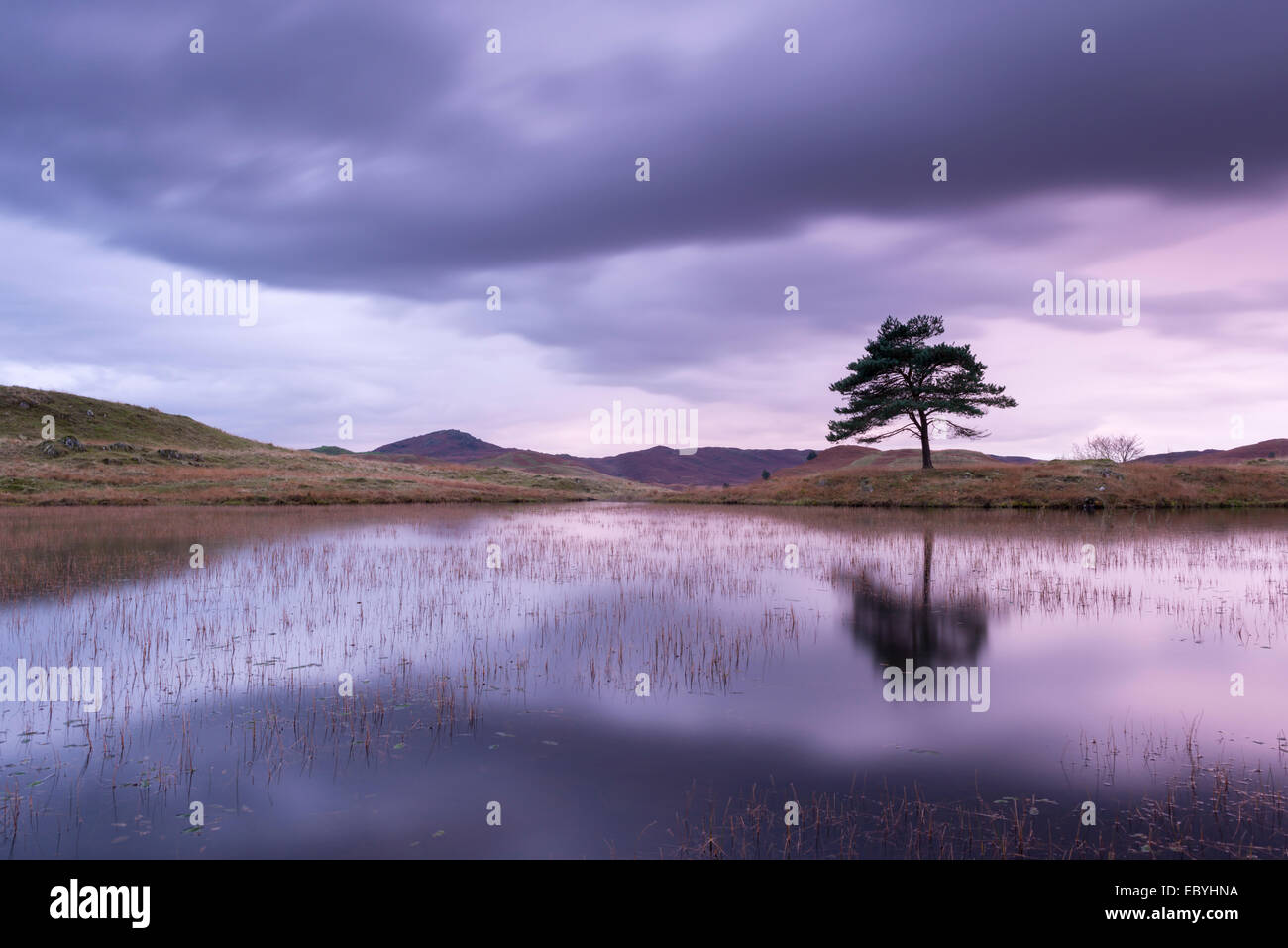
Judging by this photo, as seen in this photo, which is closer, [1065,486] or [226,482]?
[1065,486]

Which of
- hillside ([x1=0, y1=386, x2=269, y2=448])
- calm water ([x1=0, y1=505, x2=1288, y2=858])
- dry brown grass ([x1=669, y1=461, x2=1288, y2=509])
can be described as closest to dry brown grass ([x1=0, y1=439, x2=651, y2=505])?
hillside ([x1=0, y1=386, x2=269, y2=448])

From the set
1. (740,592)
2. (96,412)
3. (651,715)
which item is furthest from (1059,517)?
(96,412)

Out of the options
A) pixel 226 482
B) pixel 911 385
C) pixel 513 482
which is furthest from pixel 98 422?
pixel 911 385

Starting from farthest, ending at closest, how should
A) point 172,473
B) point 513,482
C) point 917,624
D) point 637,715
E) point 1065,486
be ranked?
1. point 513,482
2. point 172,473
3. point 1065,486
4. point 917,624
5. point 637,715

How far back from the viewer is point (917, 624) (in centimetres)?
1297

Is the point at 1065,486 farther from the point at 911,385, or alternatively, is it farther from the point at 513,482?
the point at 513,482

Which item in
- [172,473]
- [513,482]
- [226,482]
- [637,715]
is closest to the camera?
[637,715]

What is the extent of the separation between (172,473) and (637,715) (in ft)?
256

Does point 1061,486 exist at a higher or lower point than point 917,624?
higher

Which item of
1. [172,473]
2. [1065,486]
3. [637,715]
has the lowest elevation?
[637,715]

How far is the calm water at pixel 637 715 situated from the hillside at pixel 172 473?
153 feet

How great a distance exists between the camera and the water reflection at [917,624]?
11.0 m

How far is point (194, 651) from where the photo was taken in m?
10.8
